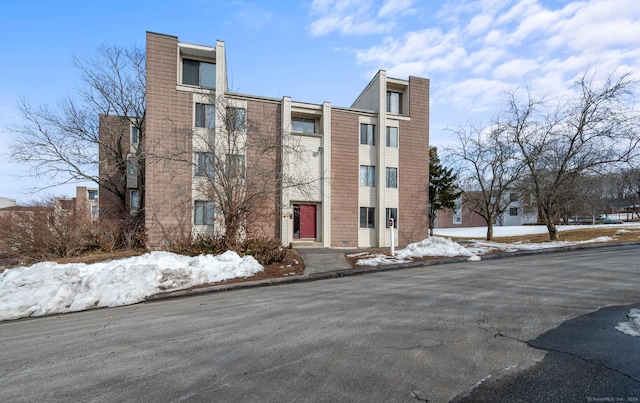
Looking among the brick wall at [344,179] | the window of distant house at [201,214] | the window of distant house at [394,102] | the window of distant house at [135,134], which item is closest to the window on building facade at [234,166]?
the window of distant house at [201,214]

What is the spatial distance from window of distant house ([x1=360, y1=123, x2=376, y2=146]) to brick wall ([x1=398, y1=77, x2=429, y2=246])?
1.92 metres

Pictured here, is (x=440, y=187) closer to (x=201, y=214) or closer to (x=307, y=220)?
(x=307, y=220)

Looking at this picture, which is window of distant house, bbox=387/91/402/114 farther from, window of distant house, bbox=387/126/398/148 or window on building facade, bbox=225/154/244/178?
window on building facade, bbox=225/154/244/178

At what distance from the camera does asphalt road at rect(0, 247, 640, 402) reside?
121 inches

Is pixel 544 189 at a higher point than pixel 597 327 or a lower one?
higher

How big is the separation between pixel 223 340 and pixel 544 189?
21.1 meters

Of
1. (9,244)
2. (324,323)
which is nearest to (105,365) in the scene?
(324,323)

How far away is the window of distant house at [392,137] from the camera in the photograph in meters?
20.9

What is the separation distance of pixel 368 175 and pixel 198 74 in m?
12.2

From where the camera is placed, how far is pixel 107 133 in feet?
71.3

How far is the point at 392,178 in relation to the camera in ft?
68.3

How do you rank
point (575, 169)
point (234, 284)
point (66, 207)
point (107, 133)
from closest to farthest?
point (234, 284)
point (66, 207)
point (575, 169)
point (107, 133)

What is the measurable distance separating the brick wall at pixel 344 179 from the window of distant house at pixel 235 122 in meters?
7.19

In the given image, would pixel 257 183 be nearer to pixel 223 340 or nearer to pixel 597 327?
pixel 223 340
